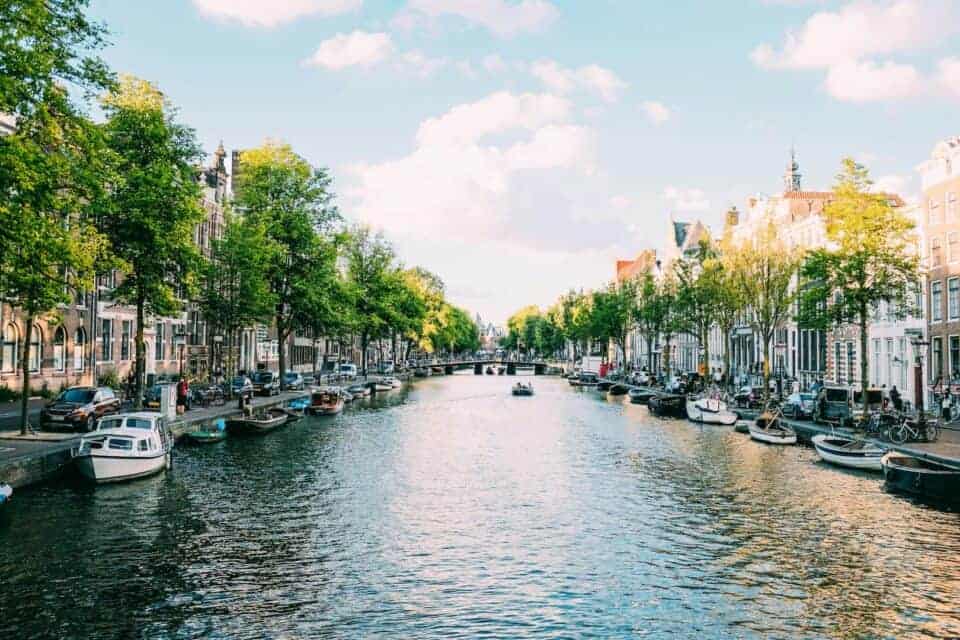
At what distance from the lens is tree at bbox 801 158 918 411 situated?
47688mm

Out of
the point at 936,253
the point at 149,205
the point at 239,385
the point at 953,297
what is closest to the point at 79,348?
the point at 239,385

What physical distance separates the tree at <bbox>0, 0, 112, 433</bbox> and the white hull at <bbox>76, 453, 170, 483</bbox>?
6.09m

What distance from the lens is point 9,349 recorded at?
2041 inches

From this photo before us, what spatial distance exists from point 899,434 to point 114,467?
36.7 m

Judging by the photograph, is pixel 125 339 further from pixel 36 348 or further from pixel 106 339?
pixel 36 348

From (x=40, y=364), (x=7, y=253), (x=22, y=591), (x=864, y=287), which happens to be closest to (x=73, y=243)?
(x=7, y=253)

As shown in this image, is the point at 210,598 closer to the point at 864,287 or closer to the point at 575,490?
the point at 575,490

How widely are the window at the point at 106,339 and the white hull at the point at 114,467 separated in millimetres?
33667

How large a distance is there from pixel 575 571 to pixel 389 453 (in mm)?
24196

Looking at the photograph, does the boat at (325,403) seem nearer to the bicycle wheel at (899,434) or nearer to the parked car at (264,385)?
the parked car at (264,385)

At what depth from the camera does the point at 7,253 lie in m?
27.8

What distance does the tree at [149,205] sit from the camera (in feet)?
142

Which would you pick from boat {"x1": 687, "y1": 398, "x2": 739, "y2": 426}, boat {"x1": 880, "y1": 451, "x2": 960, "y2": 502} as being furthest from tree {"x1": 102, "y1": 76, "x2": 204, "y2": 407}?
boat {"x1": 687, "y1": 398, "x2": 739, "y2": 426}

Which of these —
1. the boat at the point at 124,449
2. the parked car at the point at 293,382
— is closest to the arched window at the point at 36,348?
the boat at the point at 124,449
